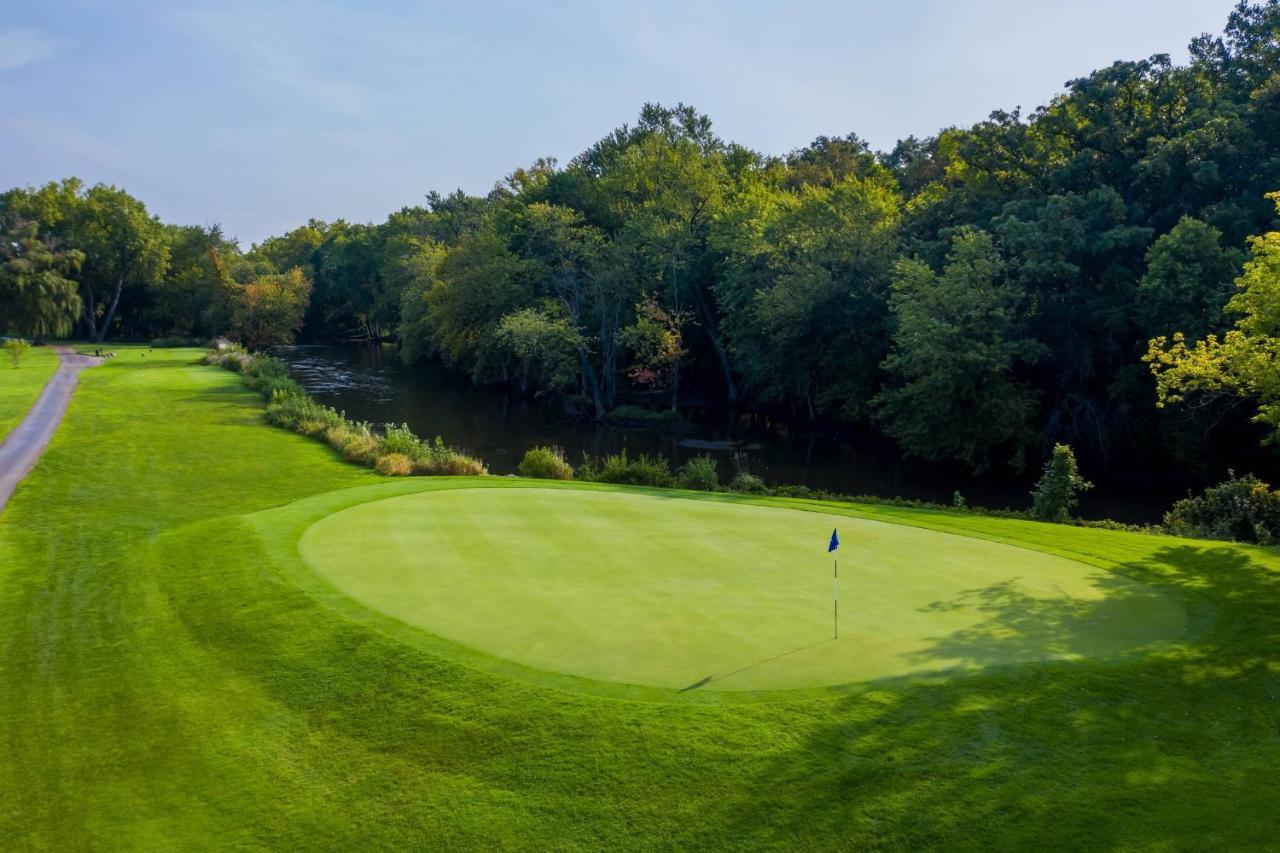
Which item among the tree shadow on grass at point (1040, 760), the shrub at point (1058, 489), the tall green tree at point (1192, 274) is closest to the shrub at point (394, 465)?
the shrub at point (1058, 489)

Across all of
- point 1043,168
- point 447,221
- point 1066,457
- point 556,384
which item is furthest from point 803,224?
point 447,221

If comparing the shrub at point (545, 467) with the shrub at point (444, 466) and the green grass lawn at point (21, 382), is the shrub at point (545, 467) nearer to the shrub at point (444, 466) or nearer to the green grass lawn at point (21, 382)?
the shrub at point (444, 466)

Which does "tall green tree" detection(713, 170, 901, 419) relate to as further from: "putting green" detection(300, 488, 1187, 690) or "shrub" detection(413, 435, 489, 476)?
"putting green" detection(300, 488, 1187, 690)

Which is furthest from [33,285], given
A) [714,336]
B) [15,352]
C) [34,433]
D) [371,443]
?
[371,443]

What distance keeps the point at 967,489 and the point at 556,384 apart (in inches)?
993

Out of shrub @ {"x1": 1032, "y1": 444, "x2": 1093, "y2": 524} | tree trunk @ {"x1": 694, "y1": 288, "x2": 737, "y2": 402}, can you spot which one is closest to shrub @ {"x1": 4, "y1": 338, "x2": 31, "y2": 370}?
tree trunk @ {"x1": 694, "y1": 288, "x2": 737, "y2": 402}

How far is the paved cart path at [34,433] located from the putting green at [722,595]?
471 inches

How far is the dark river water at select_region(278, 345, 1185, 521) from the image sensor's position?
3141 cm

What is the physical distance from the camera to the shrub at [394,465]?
22.9 metres

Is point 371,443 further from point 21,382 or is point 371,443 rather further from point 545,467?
point 21,382

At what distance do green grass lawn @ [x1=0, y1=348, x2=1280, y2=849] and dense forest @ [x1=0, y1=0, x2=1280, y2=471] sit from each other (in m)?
8.88

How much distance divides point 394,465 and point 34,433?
14486mm

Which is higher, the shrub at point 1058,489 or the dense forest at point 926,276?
the dense forest at point 926,276

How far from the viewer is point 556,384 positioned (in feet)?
164
